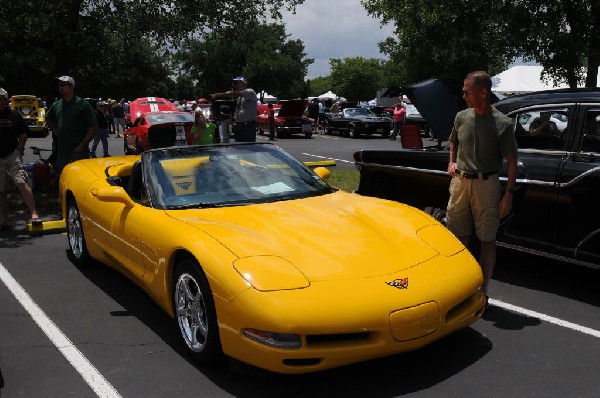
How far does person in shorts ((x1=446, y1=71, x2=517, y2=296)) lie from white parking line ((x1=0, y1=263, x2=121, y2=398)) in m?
2.48

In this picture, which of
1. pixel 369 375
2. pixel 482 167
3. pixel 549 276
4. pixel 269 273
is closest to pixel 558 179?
pixel 482 167

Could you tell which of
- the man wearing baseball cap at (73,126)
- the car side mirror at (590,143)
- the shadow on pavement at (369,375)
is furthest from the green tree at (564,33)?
the shadow on pavement at (369,375)

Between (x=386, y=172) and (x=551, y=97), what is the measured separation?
182 centimetres

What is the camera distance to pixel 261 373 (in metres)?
3.26

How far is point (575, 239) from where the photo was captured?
4633 millimetres

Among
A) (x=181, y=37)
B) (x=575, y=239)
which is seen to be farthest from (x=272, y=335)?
(x=181, y=37)

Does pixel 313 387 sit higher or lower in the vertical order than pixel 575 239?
lower

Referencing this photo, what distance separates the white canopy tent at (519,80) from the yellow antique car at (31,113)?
21.3 metres

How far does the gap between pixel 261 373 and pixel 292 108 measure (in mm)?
23860

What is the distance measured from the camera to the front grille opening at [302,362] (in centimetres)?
308

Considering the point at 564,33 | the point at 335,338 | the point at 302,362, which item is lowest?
the point at 302,362

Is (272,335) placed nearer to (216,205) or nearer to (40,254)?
(216,205)

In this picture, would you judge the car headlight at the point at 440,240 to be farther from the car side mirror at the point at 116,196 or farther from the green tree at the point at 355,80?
the green tree at the point at 355,80

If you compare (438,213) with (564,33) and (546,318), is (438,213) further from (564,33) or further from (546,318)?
(564,33)
